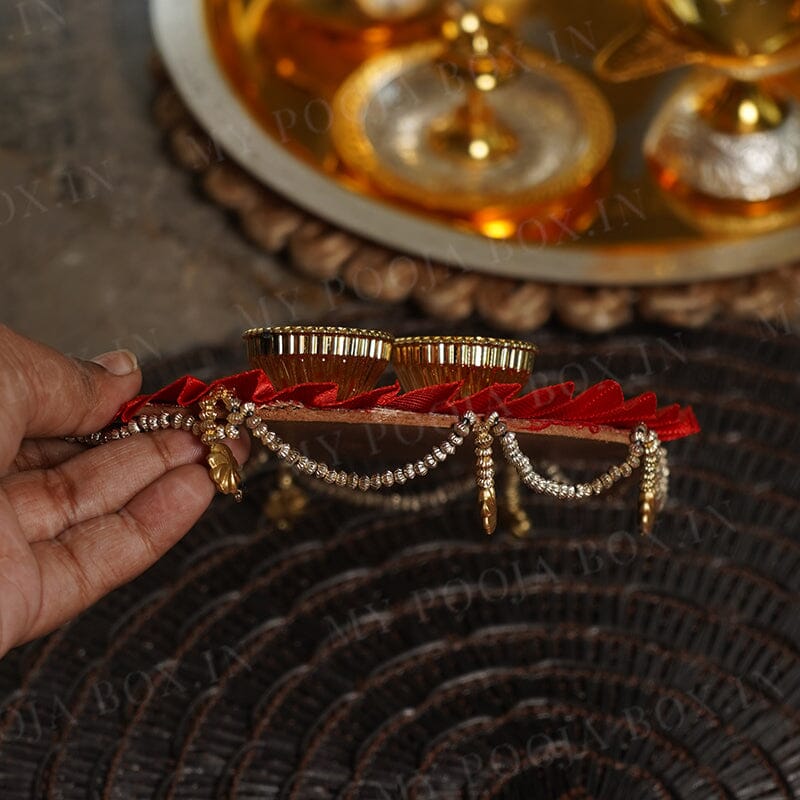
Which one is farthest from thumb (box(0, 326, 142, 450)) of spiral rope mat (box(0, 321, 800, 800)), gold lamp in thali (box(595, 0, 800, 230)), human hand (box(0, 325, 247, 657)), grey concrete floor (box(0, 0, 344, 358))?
gold lamp in thali (box(595, 0, 800, 230))

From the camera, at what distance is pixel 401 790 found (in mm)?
479

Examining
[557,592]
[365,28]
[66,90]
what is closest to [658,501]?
[557,592]

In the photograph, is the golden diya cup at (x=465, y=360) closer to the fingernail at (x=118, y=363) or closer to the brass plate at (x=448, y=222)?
the fingernail at (x=118, y=363)

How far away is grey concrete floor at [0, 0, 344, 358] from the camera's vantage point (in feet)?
2.56

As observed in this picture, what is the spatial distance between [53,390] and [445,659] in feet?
0.68

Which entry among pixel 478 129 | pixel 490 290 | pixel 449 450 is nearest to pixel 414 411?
pixel 449 450

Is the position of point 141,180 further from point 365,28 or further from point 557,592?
point 557,592

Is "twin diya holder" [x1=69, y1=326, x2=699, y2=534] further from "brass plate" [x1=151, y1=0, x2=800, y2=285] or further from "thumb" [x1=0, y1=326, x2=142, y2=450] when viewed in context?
"brass plate" [x1=151, y1=0, x2=800, y2=285]

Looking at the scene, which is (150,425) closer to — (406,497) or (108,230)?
(406,497)

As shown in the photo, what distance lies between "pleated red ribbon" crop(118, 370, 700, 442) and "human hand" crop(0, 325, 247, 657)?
0.06 feet

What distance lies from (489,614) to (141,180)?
459 mm

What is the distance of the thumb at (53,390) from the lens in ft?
1.50

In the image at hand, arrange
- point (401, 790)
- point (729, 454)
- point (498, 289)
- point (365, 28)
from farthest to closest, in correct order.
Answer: point (365, 28) → point (498, 289) → point (729, 454) → point (401, 790)

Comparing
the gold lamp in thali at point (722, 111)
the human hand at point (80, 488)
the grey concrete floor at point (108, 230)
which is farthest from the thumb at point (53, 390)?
the gold lamp in thali at point (722, 111)
